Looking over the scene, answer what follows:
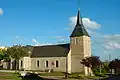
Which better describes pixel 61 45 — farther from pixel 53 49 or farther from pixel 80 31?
pixel 80 31

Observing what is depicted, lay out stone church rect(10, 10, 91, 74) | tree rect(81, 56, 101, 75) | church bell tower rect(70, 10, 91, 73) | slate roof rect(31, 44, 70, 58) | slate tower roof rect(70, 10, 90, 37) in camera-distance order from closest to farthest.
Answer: tree rect(81, 56, 101, 75)
church bell tower rect(70, 10, 91, 73)
stone church rect(10, 10, 91, 74)
slate tower roof rect(70, 10, 90, 37)
slate roof rect(31, 44, 70, 58)

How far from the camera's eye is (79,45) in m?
79.5

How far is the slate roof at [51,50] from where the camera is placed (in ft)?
269

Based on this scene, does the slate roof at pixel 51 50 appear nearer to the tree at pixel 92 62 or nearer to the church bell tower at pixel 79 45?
the church bell tower at pixel 79 45

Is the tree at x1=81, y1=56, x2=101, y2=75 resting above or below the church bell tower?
below

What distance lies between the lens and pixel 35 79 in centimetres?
3017

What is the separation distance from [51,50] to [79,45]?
1079 centimetres

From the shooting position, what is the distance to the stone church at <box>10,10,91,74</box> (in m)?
79.1

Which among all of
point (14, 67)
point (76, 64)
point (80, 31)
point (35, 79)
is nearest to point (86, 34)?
point (80, 31)

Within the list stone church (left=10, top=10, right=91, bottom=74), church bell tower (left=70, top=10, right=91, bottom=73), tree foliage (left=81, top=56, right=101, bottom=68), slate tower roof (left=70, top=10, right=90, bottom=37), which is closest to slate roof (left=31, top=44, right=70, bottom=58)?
stone church (left=10, top=10, right=91, bottom=74)

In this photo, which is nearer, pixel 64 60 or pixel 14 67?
pixel 64 60

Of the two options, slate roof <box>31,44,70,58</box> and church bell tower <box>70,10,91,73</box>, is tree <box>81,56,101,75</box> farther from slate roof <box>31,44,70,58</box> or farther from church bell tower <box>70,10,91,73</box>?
slate roof <box>31,44,70,58</box>

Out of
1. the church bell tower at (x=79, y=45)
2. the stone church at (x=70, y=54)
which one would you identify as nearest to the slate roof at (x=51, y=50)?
the stone church at (x=70, y=54)

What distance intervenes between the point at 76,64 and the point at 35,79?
50461 millimetres
